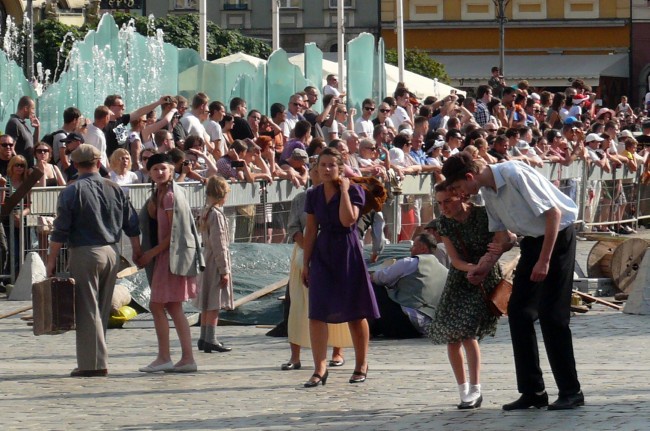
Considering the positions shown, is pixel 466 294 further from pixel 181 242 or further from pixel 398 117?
pixel 398 117

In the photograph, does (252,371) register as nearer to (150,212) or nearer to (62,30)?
(150,212)

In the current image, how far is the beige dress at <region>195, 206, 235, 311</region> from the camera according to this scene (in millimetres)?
13961

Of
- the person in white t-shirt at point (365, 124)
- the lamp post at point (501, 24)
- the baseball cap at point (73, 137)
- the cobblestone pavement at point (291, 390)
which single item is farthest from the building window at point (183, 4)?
the cobblestone pavement at point (291, 390)

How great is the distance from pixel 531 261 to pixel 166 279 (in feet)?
11.5

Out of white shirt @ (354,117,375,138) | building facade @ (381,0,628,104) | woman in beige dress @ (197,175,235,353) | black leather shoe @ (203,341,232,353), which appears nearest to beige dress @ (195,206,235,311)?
woman in beige dress @ (197,175,235,353)

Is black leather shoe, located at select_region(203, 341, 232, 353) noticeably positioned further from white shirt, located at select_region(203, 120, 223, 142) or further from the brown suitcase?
white shirt, located at select_region(203, 120, 223, 142)

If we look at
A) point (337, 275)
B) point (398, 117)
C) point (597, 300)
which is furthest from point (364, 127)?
point (337, 275)

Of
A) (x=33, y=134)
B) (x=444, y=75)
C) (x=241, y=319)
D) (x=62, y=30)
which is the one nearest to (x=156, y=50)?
(x=33, y=134)

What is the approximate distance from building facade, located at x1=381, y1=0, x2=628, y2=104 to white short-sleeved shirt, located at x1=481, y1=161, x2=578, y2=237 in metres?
58.5

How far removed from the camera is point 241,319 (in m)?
16.4

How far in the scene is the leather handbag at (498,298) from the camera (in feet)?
35.3

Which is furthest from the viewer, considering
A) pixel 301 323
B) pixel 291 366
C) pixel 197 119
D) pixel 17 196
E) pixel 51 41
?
pixel 51 41

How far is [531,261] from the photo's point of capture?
10547 mm

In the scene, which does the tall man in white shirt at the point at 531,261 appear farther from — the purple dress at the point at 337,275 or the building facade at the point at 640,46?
the building facade at the point at 640,46
